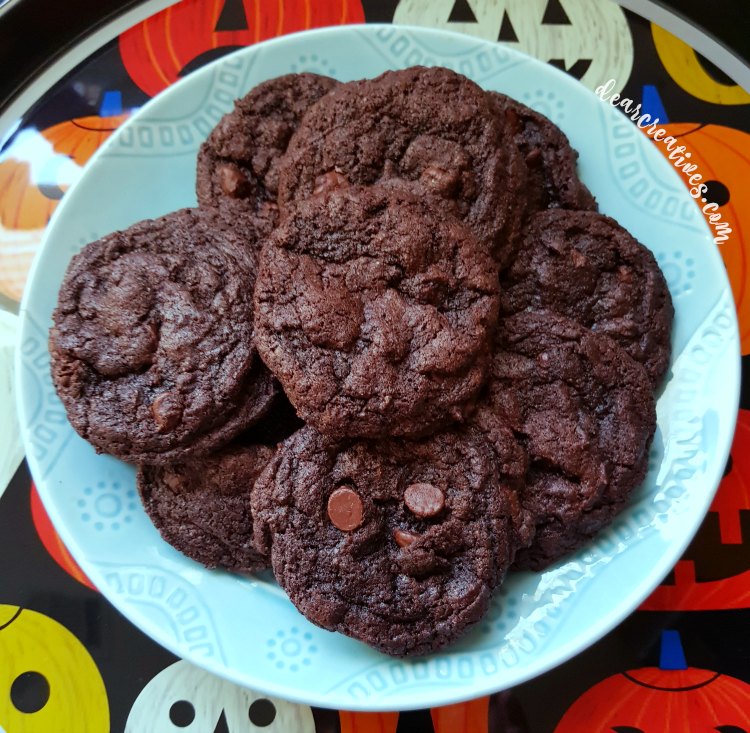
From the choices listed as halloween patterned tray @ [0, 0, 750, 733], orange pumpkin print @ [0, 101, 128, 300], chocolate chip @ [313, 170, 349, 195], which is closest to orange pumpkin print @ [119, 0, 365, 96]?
halloween patterned tray @ [0, 0, 750, 733]

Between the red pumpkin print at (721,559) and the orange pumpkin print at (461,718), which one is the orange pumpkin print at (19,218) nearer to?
the orange pumpkin print at (461,718)

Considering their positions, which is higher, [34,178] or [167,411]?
[34,178]

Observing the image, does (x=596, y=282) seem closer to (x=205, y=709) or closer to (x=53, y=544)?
(x=205, y=709)

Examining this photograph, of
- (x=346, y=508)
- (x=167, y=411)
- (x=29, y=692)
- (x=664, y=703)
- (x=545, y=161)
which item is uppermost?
(x=545, y=161)

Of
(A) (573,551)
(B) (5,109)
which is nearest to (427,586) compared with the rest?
(A) (573,551)

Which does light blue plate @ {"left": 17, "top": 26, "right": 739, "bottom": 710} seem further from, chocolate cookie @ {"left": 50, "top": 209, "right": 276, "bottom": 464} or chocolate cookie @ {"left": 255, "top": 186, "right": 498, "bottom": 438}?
chocolate cookie @ {"left": 255, "top": 186, "right": 498, "bottom": 438}

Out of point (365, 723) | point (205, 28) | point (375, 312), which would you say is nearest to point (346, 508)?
point (375, 312)

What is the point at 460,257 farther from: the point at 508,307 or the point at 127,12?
the point at 127,12
